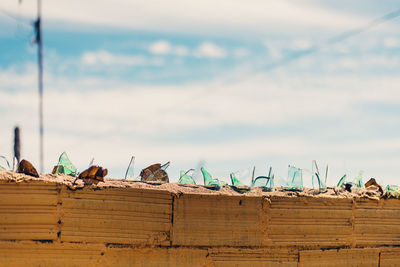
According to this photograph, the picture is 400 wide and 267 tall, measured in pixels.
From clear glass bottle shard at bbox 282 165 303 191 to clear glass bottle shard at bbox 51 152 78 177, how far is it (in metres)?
1.41

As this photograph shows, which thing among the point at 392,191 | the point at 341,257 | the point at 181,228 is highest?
the point at 392,191

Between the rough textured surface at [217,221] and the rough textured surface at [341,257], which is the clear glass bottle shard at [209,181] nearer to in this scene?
the rough textured surface at [217,221]

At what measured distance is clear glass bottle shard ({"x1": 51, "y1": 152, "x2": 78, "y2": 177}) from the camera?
357 centimetres

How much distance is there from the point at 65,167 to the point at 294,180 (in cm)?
152

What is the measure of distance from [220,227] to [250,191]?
36 cm

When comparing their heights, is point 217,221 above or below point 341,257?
above

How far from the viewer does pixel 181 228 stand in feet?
11.3

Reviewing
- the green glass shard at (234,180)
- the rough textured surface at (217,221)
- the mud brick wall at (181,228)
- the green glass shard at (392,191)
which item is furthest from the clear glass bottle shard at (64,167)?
the green glass shard at (392,191)

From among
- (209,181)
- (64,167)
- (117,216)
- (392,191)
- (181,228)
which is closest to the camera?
(117,216)

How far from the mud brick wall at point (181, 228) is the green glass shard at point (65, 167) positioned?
1.01 ft

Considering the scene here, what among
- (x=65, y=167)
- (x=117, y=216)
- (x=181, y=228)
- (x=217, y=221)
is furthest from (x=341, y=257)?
(x=65, y=167)

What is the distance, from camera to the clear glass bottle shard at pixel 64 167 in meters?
3.57

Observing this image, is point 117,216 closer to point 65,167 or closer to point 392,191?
point 65,167

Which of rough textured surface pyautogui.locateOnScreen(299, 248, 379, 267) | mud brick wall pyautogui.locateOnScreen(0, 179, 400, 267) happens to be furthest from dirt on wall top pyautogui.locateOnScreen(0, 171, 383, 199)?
rough textured surface pyautogui.locateOnScreen(299, 248, 379, 267)
